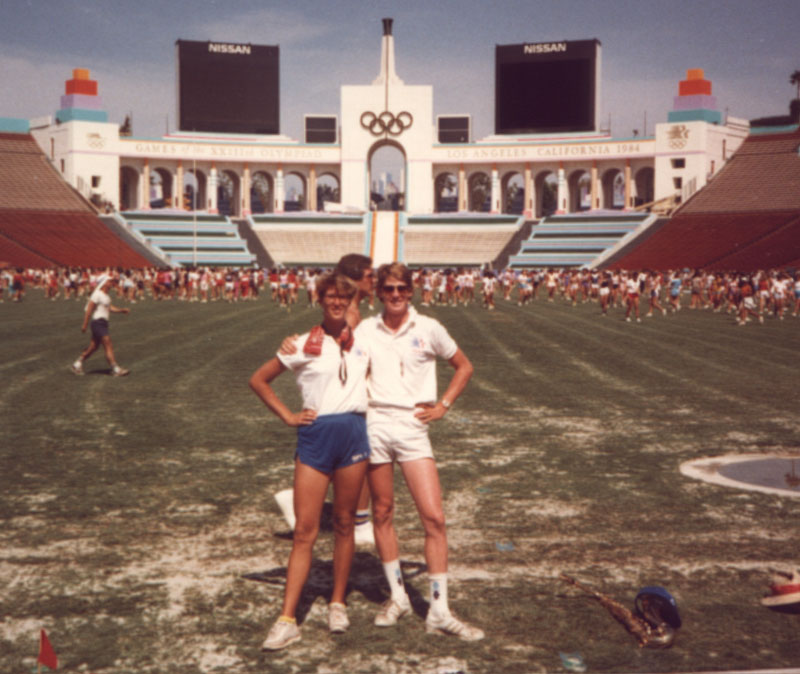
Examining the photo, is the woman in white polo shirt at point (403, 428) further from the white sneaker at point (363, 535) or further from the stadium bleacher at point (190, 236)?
the stadium bleacher at point (190, 236)

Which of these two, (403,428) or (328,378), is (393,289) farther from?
(403,428)

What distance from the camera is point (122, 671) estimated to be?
4.57 meters

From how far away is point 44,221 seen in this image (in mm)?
76438

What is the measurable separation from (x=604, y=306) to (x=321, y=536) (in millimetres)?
27939

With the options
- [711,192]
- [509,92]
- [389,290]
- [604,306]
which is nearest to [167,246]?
[509,92]

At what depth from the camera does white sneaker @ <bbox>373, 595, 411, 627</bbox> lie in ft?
17.1

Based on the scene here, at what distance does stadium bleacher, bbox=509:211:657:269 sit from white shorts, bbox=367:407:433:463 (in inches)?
2776

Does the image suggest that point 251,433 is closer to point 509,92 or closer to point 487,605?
point 487,605

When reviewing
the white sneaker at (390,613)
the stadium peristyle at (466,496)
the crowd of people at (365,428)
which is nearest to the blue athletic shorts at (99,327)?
the stadium peristyle at (466,496)

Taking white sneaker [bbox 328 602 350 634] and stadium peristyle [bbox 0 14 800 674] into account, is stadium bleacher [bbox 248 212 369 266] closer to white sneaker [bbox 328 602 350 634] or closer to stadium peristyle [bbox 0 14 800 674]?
stadium peristyle [bbox 0 14 800 674]

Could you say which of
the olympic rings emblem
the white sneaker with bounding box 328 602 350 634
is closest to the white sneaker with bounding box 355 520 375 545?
the white sneaker with bounding box 328 602 350 634

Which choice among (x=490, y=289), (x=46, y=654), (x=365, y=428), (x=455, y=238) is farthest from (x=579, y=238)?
(x=46, y=654)

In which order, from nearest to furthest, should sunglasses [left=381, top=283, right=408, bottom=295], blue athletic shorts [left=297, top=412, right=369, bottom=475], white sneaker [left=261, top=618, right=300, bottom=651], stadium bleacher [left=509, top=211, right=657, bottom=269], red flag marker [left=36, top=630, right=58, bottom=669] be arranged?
1. red flag marker [left=36, top=630, right=58, bottom=669]
2. white sneaker [left=261, top=618, right=300, bottom=651]
3. blue athletic shorts [left=297, top=412, right=369, bottom=475]
4. sunglasses [left=381, top=283, right=408, bottom=295]
5. stadium bleacher [left=509, top=211, right=657, bottom=269]

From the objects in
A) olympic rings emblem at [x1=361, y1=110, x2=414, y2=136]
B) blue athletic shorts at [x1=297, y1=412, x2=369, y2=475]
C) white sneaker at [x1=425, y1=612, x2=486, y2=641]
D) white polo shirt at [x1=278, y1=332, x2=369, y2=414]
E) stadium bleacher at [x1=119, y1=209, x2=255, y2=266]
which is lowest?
white sneaker at [x1=425, y1=612, x2=486, y2=641]
